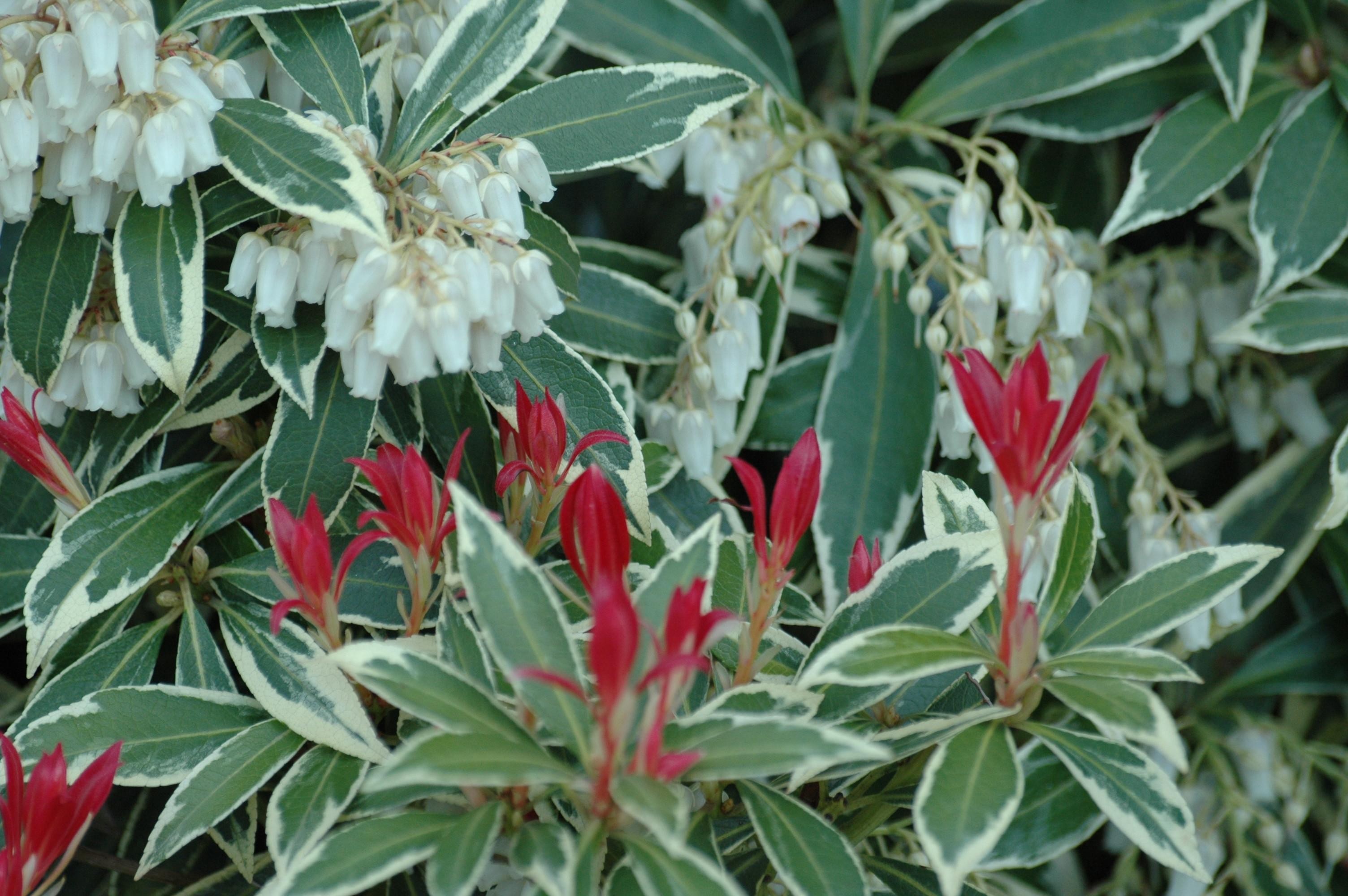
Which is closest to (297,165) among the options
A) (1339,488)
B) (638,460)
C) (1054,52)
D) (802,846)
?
(638,460)

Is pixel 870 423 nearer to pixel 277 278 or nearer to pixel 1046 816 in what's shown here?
pixel 1046 816

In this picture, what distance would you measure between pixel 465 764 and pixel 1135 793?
1.29 ft

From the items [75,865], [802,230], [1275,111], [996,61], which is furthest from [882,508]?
[75,865]

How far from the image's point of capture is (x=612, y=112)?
892 mm

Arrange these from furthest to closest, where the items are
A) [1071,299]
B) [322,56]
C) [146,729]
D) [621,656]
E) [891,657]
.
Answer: [1071,299]
[322,56]
[146,729]
[891,657]
[621,656]

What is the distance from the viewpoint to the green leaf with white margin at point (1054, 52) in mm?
1130

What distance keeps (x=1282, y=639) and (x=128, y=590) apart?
125cm

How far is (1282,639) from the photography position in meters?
1.34

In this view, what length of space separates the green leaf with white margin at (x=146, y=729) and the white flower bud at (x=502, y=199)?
0.37m

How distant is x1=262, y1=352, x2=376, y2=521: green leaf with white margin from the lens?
80 cm

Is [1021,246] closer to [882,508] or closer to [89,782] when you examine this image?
[882,508]

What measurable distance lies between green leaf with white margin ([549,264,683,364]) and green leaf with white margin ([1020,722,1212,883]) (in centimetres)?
49

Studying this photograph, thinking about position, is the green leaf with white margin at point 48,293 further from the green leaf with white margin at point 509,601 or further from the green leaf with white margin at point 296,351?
the green leaf with white margin at point 509,601

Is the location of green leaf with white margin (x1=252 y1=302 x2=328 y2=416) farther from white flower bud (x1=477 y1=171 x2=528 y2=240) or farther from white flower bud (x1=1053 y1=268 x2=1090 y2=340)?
white flower bud (x1=1053 y1=268 x2=1090 y2=340)
